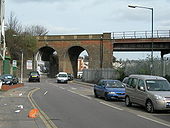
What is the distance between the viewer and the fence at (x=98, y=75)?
167 ft

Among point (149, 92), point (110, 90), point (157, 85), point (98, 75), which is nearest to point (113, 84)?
A: point (110, 90)

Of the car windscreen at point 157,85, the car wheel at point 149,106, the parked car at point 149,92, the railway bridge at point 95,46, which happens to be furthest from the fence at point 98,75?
the car wheel at point 149,106

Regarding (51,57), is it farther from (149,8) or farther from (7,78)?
(149,8)

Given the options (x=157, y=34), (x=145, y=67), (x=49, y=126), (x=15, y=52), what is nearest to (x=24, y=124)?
(x=49, y=126)

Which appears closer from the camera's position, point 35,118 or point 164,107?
point 35,118

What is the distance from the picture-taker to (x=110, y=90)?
22.2 m

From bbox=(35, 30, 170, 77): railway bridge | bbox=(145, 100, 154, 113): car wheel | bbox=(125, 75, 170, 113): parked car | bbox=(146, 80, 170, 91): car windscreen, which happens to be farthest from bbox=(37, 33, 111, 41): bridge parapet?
bbox=(145, 100, 154, 113): car wheel

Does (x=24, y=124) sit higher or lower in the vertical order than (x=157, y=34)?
lower

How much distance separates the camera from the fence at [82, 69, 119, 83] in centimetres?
5097

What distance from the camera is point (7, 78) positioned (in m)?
39.3

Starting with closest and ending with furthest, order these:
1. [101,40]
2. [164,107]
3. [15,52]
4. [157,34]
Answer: [164,107] → [157,34] → [101,40] → [15,52]

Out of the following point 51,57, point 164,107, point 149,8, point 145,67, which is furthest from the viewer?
point 51,57

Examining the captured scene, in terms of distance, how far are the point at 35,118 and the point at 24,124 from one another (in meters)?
1.47

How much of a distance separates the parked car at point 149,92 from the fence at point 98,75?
30076mm
